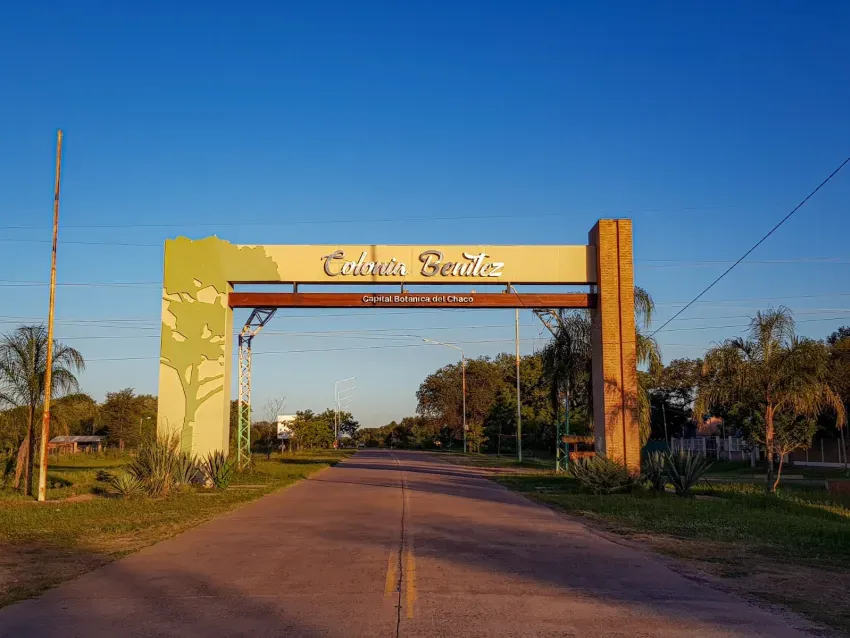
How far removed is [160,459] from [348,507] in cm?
613

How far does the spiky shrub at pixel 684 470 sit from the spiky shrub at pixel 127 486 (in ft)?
47.7

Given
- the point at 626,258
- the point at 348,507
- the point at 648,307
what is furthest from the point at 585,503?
the point at 648,307

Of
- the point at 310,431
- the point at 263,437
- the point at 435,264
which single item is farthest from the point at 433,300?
the point at 263,437

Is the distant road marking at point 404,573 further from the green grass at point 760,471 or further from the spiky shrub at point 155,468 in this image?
the green grass at point 760,471

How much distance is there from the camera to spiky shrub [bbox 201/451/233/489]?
25.7m

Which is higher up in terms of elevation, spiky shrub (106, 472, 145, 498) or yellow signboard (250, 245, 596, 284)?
yellow signboard (250, 245, 596, 284)

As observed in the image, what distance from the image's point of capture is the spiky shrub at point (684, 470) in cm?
2195

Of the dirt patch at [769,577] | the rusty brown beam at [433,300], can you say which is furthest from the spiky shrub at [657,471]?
the dirt patch at [769,577]

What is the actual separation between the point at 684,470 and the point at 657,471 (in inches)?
39.3

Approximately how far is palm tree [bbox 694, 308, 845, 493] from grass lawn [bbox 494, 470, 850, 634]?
2.47 m

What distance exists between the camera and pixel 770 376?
2261 cm

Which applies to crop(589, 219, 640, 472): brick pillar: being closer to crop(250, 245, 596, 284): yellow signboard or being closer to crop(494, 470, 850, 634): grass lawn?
crop(250, 245, 596, 284): yellow signboard

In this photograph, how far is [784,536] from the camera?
1373 centimetres

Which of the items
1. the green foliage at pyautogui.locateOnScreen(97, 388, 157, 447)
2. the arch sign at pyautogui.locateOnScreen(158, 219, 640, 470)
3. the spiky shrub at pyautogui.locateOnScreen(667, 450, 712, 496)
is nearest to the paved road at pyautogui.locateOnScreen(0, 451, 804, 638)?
the spiky shrub at pyautogui.locateOnScreen(667, 450, 712, 496)
